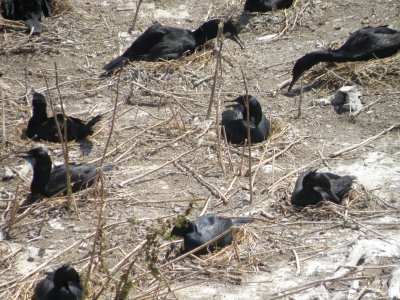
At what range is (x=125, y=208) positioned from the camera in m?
9.20

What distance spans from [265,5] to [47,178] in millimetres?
5194

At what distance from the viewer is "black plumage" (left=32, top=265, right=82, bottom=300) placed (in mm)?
7438

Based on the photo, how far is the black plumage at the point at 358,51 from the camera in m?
11.7

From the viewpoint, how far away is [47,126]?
10.7 m

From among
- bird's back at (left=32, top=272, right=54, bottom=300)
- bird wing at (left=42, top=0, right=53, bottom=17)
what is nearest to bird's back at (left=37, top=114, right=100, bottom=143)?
bird's back at (left=32, top=272, right=54, bottom=300)

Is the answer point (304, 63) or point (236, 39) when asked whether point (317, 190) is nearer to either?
point (304, 63)

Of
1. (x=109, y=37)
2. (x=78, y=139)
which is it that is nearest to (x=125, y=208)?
(x=78, y=139)

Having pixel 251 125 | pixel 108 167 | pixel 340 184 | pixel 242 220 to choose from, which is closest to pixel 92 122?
pixel 108 167

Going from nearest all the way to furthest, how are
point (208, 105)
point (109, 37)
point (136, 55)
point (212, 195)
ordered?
point (212, 195)
point (208, 105)
point (136, 55)
point (109, 37)

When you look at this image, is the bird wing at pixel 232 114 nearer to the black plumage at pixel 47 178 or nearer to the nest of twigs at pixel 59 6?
the black plumage at pixel 47 178

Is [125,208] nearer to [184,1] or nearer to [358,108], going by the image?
[358,108]

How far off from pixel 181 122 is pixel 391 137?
2.11 m

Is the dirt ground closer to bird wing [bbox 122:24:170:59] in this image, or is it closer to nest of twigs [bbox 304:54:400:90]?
nest of twigs [bbox 304:54:400:90]

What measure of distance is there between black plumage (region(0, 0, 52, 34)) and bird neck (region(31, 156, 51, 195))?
434cm
